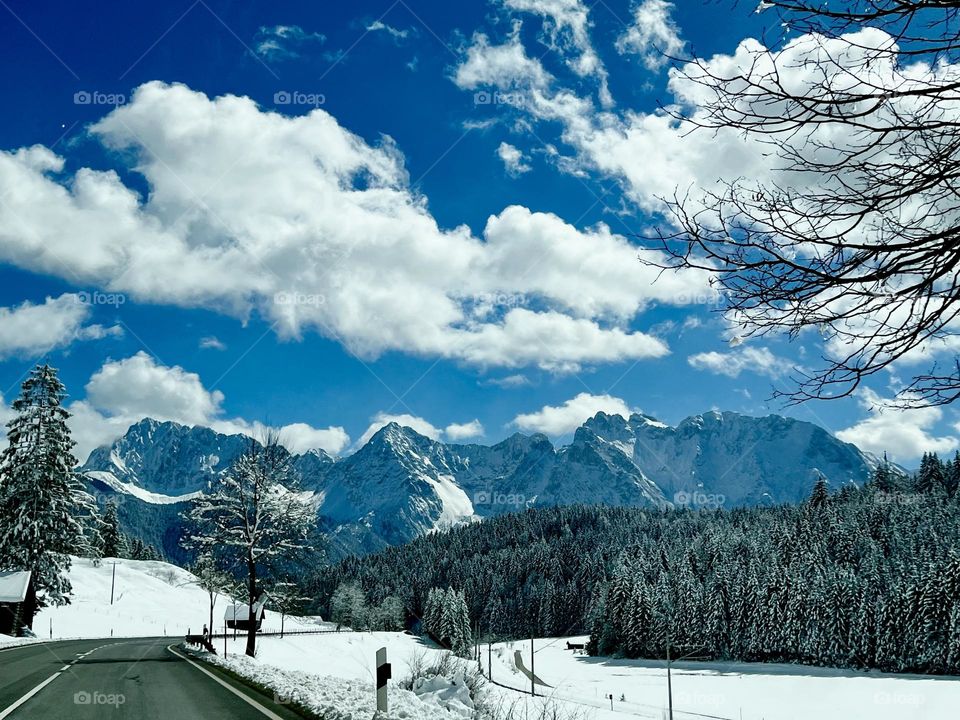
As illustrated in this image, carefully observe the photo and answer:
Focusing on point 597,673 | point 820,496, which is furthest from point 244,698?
point 820,496

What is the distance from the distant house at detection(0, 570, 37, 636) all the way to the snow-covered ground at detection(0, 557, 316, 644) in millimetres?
8685

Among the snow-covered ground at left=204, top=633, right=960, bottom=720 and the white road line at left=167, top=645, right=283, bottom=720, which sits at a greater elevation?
the white road line at left=167, top=645, right=283, bottom=720

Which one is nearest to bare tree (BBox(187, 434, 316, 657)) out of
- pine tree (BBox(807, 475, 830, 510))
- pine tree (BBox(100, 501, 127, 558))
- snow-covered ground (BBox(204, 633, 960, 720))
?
snow-covered ground (BBox(204, 633, 960, 720))

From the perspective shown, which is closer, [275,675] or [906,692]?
[275,675]

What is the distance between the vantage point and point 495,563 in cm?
16088

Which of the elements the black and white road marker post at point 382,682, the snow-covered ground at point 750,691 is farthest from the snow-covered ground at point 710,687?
the black and white road marker post at point 382,682

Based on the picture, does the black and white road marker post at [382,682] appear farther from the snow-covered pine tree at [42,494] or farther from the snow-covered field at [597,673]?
the snow-covered pine tree at [42,494]

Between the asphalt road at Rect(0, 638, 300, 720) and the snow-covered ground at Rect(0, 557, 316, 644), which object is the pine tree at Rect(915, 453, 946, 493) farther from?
the asphalt road at Rect(0, 638, 300, 720)

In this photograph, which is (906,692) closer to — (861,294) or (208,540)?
(208,540)

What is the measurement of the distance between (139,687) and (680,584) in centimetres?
9103

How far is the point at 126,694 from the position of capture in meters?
13.1

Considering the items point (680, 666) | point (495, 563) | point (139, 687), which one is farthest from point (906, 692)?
point (495, 563)

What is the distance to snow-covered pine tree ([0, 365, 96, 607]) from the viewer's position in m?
41.8

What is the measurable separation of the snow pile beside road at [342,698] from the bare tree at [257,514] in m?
10.2
